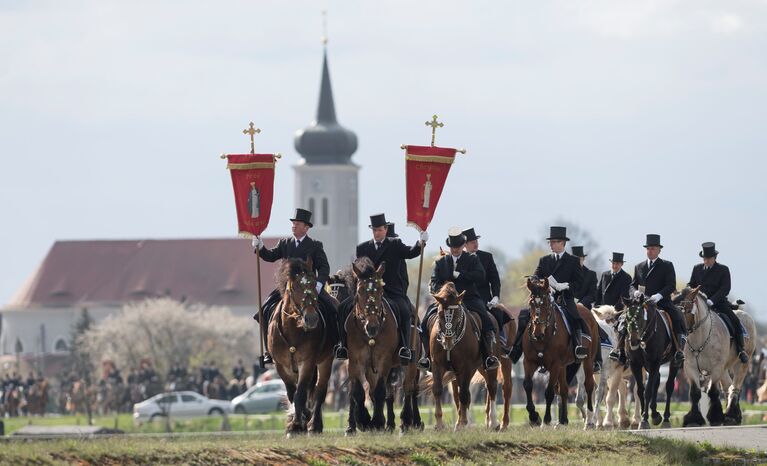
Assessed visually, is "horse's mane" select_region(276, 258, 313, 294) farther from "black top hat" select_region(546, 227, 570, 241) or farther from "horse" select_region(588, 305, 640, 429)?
"horse" select_region(588, 305, 640, 429)

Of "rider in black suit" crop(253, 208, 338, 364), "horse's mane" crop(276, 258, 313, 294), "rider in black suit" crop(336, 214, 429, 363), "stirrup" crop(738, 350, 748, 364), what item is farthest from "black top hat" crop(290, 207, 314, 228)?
"stirrup" crop(738, 350, 748, 364)

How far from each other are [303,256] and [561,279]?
4.41 metres

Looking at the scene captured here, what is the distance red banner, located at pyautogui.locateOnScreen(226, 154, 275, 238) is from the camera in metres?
28.3

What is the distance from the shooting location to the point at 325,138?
177 metres

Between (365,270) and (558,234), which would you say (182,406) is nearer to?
(558,234)

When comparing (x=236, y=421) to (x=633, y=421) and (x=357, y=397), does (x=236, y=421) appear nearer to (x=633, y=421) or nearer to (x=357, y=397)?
(x=633, y=421)

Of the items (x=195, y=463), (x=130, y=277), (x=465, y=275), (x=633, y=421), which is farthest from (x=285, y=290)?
(x=130, y=277)

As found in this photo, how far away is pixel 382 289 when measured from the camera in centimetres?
2552

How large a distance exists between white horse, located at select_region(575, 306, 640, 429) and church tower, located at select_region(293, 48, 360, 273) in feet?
470

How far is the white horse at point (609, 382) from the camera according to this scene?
29.9m

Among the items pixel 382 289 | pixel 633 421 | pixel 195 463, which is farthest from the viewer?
pixel 633 421

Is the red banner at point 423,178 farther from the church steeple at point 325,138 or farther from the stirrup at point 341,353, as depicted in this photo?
the church steeple at point 325,138

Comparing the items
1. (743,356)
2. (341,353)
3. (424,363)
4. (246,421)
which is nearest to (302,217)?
(341,353)

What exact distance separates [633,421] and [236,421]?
26738mm
